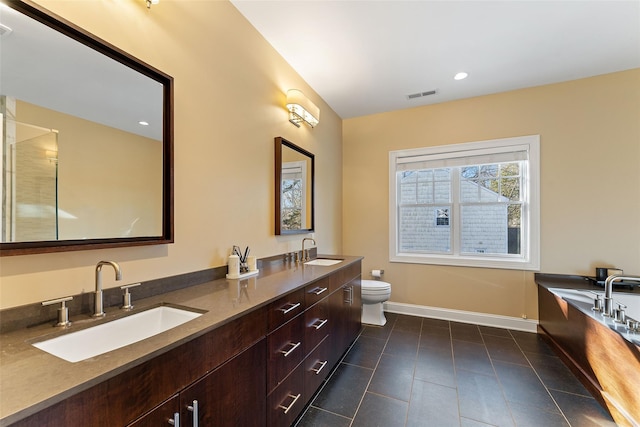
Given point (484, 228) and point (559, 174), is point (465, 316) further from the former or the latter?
point (559, 174)

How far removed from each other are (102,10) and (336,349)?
2559 millimetres

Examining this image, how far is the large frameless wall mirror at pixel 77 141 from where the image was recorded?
36.4 inches

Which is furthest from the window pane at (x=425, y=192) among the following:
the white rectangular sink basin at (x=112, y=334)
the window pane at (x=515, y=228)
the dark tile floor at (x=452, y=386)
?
the white rectangular sink basin at (x=112, y=334)

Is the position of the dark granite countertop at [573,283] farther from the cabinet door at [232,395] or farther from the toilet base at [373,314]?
the cabinet door at [232,395]

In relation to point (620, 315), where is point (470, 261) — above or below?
above

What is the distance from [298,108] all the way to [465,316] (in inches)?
125

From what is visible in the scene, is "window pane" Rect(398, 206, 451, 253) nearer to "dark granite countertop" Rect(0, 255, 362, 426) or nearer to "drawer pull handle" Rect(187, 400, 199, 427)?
"dark granite countertop" Rect(0, 255, 362, 426)

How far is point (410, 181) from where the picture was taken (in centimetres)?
372

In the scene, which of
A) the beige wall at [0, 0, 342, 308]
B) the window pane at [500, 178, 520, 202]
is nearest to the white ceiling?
the beige wall at [0, 0, 342, 308]

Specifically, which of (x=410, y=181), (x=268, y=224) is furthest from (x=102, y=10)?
(x=410, y=181)

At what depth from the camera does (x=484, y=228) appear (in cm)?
334

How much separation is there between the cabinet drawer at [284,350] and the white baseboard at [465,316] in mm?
2347

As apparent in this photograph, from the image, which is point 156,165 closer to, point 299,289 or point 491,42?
point 299,289

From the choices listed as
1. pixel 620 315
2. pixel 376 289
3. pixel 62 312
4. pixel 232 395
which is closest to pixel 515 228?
pixel 620 315
